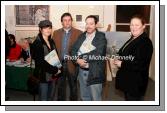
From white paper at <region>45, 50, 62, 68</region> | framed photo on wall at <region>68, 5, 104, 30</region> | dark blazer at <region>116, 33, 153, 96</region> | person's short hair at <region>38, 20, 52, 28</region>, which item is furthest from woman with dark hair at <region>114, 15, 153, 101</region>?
person's short hair at <region>38, 20, 52, 28</region>

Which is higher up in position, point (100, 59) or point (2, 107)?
point (100, 59)

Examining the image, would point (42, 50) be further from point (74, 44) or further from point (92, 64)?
point (92, 64)

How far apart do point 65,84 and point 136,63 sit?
69 cm

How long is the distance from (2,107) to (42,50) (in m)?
0.65

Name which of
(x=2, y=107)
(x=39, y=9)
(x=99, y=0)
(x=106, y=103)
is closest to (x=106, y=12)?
(x=99, y=0)

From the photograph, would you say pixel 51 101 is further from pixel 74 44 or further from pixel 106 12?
pixel 106 12

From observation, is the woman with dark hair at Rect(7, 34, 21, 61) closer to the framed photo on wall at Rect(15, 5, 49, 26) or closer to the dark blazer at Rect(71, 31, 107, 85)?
the framed photo on wall at Rect(15, 5, 49, 26)

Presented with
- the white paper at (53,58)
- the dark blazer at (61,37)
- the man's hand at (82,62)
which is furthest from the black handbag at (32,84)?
the man's hand at (82,62)

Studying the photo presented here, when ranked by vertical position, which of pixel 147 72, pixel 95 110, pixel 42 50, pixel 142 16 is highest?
pixel 142 16

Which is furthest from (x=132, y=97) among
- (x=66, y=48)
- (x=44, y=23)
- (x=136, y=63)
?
(x=44, y=23)

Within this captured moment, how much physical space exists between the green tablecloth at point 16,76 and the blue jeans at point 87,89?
503 millimetres

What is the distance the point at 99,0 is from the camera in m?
2.78

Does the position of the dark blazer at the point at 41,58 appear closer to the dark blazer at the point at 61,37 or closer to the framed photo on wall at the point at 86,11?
the dark blazer at the point at 61,37

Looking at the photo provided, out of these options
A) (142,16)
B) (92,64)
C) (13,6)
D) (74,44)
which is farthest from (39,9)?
(142,16)
